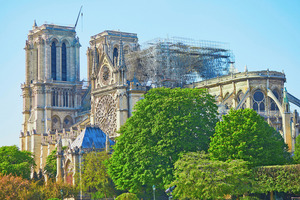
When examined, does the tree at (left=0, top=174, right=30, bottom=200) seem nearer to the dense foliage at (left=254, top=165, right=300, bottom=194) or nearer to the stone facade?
the dense foliage at (left=254, top=165, right=300, bottom=194)

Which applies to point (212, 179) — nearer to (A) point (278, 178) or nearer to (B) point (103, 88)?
(A) point (278, 178)

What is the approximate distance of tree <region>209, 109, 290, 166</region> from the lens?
52250 mm

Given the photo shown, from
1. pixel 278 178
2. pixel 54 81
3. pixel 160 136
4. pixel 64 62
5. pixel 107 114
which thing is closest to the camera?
Result: pixel 278 178

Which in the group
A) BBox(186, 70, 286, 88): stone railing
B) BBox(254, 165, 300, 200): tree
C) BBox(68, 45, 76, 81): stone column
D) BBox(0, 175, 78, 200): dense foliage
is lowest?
BBox(0, 175, 78, 200): dense foliage

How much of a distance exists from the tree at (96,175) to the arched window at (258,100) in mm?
25410

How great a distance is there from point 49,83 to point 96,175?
1967 inches

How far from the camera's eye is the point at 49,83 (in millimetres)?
112500

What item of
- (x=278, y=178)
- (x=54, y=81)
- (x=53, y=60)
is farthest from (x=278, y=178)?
(x=53, y=60)

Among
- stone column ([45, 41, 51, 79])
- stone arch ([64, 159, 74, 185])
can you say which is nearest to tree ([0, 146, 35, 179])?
stone arch ([64, 159, 74, 185])

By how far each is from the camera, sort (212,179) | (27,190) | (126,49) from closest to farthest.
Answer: (212,179), (27,190), (126,49)

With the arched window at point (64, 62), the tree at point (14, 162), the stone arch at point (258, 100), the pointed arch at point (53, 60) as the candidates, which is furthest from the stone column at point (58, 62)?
the stone arch at point (258, 100)

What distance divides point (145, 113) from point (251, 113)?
10.4 metres

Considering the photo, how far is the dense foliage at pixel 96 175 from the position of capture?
65.0 meters

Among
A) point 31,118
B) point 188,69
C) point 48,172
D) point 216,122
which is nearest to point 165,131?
point 216,122
